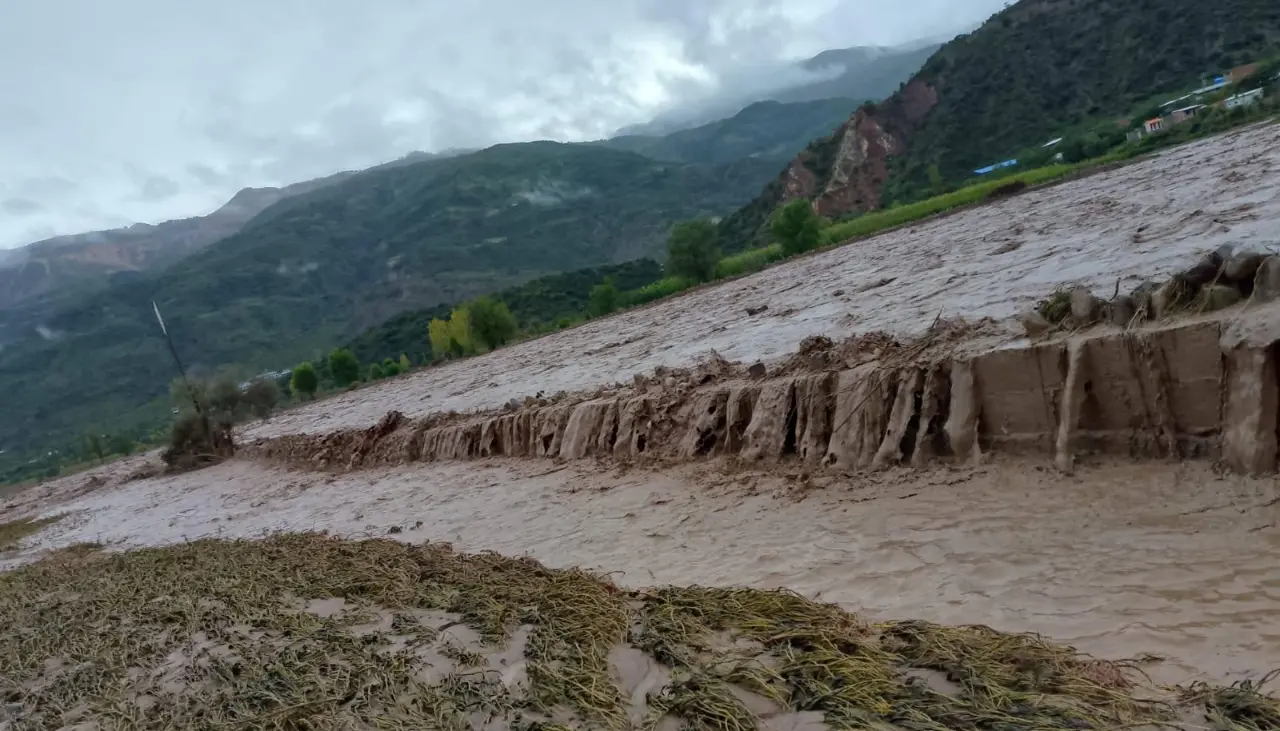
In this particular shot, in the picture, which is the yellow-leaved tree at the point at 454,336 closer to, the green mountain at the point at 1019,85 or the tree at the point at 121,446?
the tree at the point at 121,446

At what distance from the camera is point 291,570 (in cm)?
884

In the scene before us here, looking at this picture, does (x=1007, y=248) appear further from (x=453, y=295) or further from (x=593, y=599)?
(x=453, y=295)

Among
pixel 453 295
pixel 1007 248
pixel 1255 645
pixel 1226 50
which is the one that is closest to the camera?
pixel 1255 645

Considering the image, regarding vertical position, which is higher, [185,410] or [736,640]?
[185,410]

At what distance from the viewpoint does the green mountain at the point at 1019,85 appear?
186 ft

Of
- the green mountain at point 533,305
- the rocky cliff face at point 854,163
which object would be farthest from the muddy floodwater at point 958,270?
the rocky cliff face at point 854,163

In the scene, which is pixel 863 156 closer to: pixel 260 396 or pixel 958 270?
pixel 260 396

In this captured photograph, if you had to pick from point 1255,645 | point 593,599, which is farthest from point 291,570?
point 1255,645

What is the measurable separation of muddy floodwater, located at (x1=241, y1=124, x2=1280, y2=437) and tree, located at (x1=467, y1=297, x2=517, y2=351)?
1654 centimetres

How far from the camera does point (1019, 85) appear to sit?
6638 centimetres

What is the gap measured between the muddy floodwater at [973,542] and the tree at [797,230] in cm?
3268

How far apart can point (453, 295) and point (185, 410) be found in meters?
94.7

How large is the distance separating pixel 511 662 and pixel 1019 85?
72933 millimetres

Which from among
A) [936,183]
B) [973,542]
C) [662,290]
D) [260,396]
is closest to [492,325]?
[662,290]
